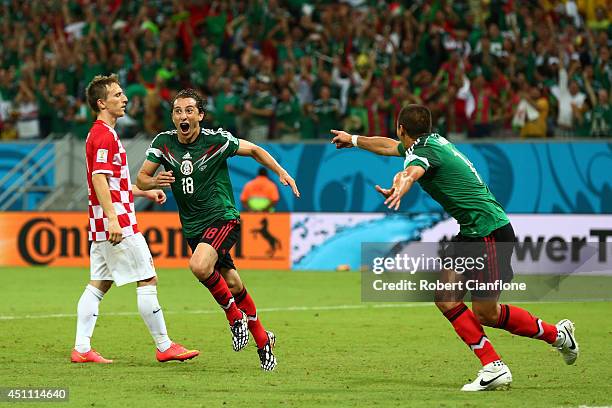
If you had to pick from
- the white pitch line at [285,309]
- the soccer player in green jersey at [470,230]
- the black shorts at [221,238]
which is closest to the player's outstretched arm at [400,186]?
the soccer player in green jersey at [470,230]

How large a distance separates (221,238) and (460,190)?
215 cm

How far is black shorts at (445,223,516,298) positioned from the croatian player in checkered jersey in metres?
2.54

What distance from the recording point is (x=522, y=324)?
893 centimetres

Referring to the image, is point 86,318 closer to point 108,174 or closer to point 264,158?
point 108,174

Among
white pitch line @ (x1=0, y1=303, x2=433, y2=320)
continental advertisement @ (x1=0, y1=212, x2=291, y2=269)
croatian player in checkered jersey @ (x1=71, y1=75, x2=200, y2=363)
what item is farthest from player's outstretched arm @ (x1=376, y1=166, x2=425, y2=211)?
continental advertisement @ (x1=0, y1=212, x2=291, y2=269)

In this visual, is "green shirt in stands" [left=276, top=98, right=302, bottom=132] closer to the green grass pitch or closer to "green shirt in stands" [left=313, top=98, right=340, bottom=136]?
"green shirt in stands" [left=313, top=98, right=340, bottom=136]

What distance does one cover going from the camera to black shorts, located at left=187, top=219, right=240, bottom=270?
982 cm

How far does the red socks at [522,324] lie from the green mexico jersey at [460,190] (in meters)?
0.62

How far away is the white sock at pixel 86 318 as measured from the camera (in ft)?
33.1

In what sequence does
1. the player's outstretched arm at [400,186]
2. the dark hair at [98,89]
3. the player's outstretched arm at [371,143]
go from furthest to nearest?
the dark hair at [98,89], the player's outstretched arm at [371,143], the player's outstretched arm at [400,186]

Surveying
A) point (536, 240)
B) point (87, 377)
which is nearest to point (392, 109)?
point (536, 240)

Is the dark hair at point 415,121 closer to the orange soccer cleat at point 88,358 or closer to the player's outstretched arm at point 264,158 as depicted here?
the player's outstretched arm at point 264,158

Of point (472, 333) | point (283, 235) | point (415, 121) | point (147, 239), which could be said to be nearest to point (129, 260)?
point (415, 121)

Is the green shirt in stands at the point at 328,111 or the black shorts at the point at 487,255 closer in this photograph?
the black shorts at the point at 487,255
